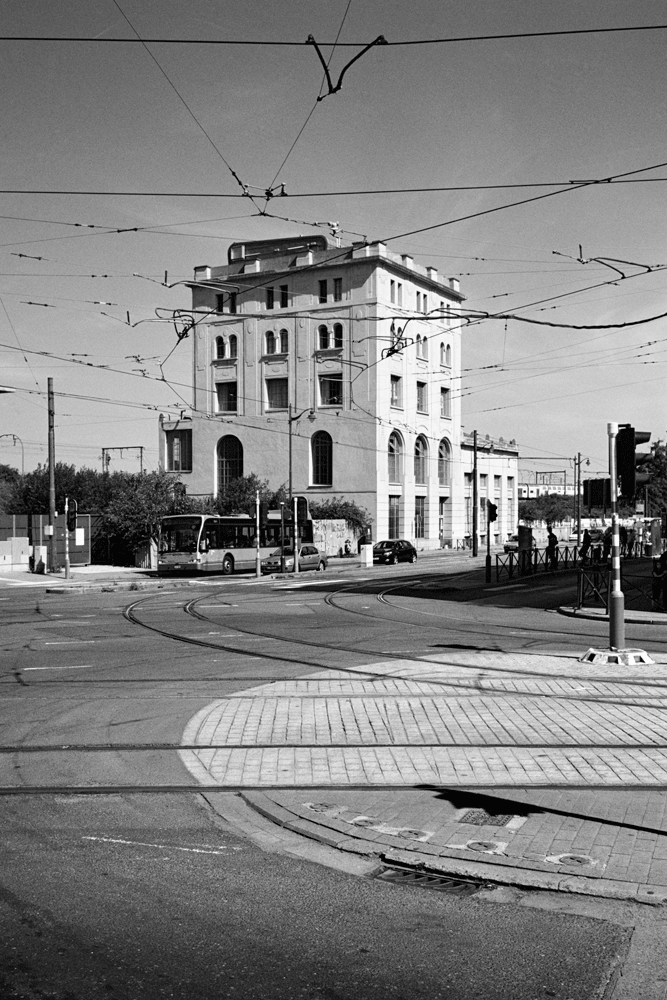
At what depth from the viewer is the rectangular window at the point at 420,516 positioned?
70000mm

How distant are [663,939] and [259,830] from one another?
2.73 metres

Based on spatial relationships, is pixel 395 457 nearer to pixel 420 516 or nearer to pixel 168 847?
pixel 420 516

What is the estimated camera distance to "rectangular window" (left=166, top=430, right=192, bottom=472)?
71.8 meters

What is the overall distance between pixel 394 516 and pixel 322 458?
644 centimetres

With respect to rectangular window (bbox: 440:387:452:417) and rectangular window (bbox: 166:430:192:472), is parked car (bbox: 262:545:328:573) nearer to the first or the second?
rectangular window (bbox: 166:430:192:472)

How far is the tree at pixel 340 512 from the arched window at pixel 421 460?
7.54 metres

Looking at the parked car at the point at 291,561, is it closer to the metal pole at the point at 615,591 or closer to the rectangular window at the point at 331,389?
the rectangular window at the point at 331,389

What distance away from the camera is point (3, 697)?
36.9 feet

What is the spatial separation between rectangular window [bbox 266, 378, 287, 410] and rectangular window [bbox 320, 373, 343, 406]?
3.07 meters

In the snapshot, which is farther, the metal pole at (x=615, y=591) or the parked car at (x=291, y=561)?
the parked car at (x=291, y=561)

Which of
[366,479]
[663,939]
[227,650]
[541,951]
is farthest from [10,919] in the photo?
[366,479]

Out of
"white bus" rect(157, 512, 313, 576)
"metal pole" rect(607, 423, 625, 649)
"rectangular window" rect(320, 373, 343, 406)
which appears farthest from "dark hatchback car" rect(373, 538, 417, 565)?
"metal pole" rect(607, 423, 625, 649)

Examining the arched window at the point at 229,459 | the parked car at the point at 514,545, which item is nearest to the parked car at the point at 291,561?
the parked car at the point at 514,545

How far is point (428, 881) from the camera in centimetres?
536
